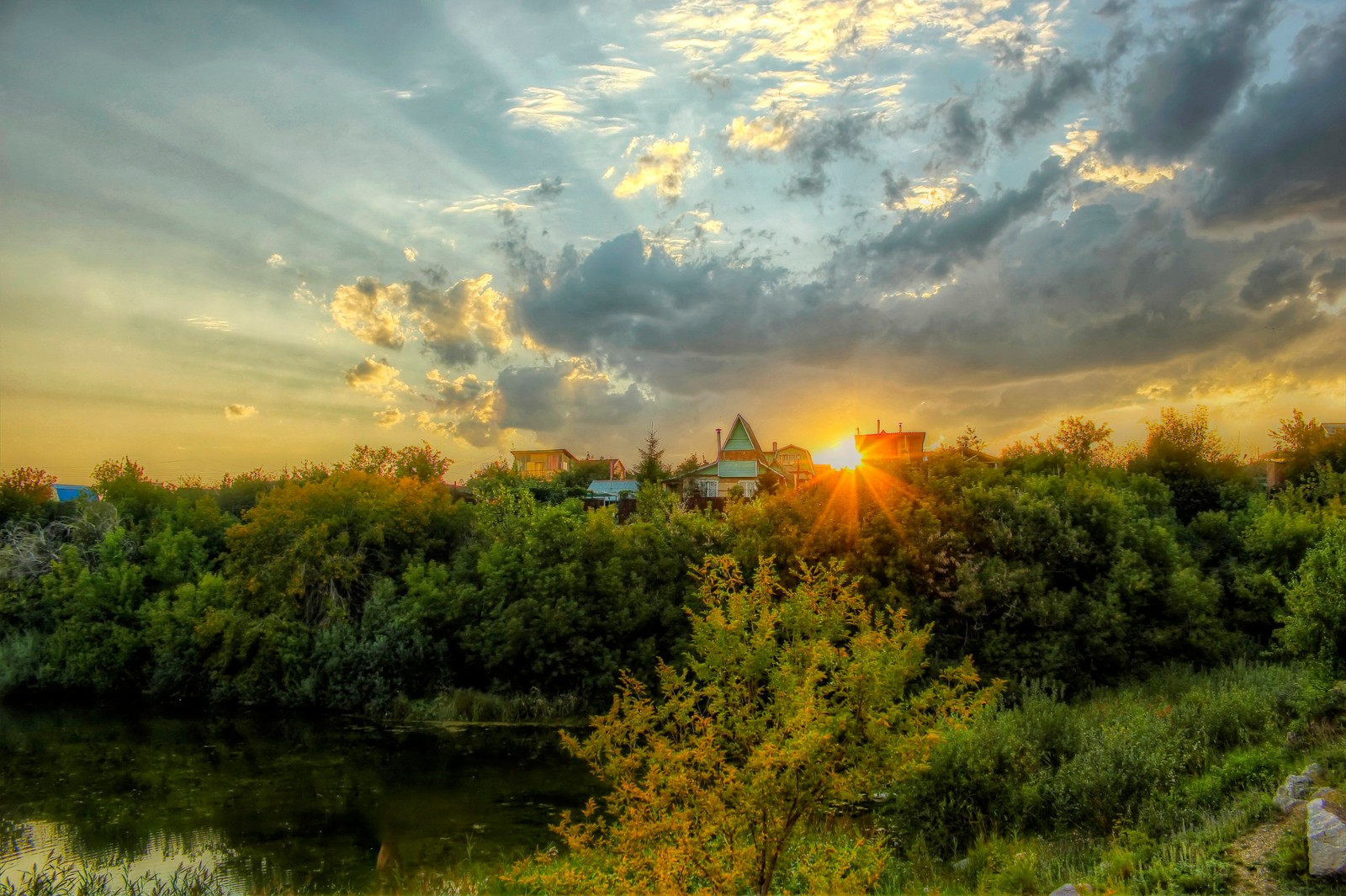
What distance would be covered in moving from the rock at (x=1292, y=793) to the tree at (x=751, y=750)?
395 cm

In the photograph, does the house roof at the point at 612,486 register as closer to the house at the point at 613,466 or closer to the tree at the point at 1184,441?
the house at the point at 613,466

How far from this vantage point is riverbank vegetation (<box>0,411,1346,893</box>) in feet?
42.9

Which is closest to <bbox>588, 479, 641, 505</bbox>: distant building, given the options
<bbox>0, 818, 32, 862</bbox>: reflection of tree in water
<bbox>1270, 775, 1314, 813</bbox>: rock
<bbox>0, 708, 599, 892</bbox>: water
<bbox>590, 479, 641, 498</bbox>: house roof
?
<bbox>590, 479, 641, 498</bbox>: house roof

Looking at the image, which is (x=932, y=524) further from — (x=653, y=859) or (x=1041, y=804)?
(x=653, y=859)

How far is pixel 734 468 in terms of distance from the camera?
2287 inches

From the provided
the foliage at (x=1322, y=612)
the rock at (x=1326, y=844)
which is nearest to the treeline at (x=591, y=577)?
the foliage at (x=1322, y=612)

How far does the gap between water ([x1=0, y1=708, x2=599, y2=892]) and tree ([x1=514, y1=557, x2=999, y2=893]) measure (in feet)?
14.5

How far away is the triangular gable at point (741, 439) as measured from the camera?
62594mm

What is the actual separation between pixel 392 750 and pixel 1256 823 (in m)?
19.7

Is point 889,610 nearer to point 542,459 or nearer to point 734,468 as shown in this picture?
point 734,468

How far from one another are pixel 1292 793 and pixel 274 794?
19172mm

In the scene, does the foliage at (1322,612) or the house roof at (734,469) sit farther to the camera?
the house roof at (734,469)

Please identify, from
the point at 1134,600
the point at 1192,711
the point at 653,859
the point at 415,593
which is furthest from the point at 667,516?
the point at 653,859

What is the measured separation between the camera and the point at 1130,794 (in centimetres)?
1230
